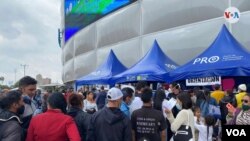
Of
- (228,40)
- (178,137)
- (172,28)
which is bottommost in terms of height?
(178,137)

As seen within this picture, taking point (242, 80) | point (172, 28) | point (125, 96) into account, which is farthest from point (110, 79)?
point (125, 96)

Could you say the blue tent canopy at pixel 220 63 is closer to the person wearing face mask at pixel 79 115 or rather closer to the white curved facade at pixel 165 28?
the white curved facade at pixel 165 28

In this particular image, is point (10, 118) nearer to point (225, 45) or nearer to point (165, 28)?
point (225, 45)

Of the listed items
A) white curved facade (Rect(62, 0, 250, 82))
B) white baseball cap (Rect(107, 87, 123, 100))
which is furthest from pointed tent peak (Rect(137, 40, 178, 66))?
white baseball cap (Rect(107, 87, 123, 100))

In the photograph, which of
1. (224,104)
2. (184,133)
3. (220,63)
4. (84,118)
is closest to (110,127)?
(84,118)

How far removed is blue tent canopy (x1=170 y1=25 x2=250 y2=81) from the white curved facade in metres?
5.20

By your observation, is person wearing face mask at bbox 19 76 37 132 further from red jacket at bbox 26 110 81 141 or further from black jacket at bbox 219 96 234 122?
black jacket at bbox 219 96 234 122

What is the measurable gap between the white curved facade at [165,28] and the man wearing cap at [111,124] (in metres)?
12.7

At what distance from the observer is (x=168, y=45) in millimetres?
21438

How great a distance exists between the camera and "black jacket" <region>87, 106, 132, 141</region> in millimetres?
5340

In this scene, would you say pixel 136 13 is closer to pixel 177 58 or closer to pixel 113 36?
pixel 113 36

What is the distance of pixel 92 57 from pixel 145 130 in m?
27.1

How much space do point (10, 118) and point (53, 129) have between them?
1.71 ft

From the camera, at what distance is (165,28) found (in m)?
21.8
